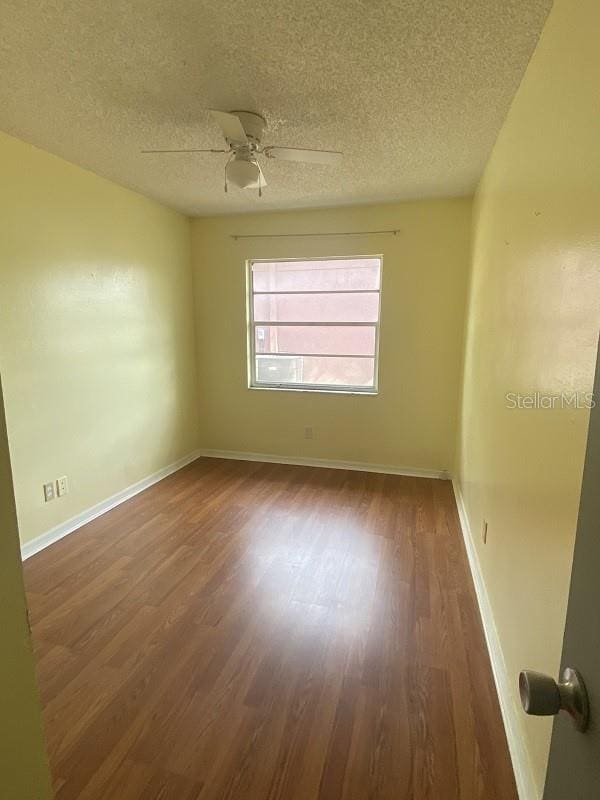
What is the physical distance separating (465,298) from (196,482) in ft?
10.0

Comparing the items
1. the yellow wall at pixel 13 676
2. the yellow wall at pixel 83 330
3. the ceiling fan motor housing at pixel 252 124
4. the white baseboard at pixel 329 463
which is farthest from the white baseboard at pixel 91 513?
the ceiling fan motor housing at pixel 252 124

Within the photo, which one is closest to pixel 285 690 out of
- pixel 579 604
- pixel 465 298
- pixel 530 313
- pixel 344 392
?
pixel 579 604

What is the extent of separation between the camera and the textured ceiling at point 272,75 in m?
1.41

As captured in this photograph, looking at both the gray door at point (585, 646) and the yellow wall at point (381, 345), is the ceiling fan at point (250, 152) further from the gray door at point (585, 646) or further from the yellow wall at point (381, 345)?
the gray door at point (585, 646)

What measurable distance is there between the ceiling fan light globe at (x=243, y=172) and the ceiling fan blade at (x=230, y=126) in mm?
102

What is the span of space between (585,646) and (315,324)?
372 cm

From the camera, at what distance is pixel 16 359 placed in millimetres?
2455

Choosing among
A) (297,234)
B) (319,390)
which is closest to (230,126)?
(297,234)

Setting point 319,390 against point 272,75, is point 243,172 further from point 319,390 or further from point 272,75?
point 319,390

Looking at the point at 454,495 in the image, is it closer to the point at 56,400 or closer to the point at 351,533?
the point at 351,533

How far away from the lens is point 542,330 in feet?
4.35

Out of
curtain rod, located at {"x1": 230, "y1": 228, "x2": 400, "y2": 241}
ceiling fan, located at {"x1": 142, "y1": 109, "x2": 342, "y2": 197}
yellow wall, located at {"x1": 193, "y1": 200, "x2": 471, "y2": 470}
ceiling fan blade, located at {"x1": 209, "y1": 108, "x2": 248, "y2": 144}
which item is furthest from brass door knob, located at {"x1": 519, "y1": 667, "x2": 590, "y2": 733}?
curtain rod, located at {"x1": 230, "y1": 228, "x2": 400, "y2": 241}

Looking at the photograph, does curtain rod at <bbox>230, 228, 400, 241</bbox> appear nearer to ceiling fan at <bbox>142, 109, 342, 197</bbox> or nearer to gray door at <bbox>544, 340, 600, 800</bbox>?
ceiling fan at <bbox>142, 109, 342, 197</bbox>

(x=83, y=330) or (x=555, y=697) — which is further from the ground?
(x=83, y=330)
